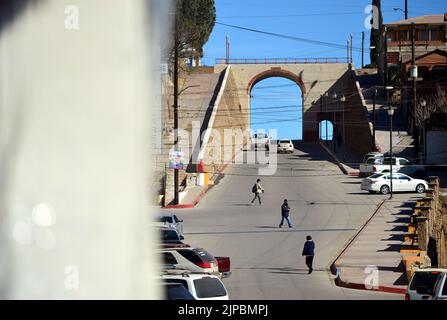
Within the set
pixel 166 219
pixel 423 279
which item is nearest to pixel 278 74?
pixel 166 219

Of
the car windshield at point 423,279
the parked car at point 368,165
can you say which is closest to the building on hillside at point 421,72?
the parked car at point 368,165

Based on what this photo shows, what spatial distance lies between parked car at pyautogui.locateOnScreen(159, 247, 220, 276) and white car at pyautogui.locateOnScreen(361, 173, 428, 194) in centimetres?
2185

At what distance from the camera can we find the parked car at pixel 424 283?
11.5 m

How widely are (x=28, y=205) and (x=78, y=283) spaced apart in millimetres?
510

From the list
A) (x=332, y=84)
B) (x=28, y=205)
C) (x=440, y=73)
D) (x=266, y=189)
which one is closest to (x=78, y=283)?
(x=28, y=205)

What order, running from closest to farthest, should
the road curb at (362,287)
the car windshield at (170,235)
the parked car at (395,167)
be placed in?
the road curb at (362,287)
the car windshield at (170,235)
the parked car at (395,167)

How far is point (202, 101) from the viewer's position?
72.0m

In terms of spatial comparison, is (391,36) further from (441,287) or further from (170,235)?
(441,287)

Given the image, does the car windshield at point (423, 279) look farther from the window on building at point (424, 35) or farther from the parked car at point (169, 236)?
the window on building at point (424, 35)

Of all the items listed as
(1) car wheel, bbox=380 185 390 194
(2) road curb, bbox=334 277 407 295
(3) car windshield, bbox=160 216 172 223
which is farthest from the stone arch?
(2) road curb, bbox=334 277 407 295

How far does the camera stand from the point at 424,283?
12227mm

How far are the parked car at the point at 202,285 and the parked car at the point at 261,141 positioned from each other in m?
54.5

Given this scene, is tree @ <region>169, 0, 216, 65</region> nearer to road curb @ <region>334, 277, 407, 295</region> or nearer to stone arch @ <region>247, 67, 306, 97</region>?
stone arch @ <region>247, 67, 306, 97</region>

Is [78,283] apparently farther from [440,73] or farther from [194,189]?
[440,73]
